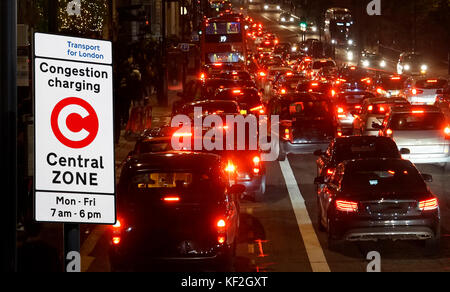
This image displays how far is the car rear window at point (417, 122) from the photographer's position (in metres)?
22.0

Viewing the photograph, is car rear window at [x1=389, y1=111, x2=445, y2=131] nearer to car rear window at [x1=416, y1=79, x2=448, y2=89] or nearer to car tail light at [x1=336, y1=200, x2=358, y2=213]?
car tail light at [x1=336, y1=200, x2=358, y2=213]

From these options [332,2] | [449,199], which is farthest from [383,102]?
[332,2]

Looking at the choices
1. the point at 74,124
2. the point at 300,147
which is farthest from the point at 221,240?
the point at 300,147

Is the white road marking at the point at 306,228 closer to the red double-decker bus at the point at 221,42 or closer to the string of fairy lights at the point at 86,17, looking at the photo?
the string of fairy lights at the point at 86,17

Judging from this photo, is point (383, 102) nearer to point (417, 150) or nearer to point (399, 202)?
point (417, 150)

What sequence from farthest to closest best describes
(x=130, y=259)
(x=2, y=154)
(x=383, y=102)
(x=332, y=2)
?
(x=332, y=2) → (x=383, y=102) → (x=130, y=259) → (x=2, y=154)

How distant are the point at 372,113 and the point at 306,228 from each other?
11446 millimetres

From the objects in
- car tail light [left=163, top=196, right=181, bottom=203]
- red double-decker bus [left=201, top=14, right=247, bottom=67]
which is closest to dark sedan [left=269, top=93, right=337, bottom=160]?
car tail light [left=163, top=196, right=181, bottom=203]

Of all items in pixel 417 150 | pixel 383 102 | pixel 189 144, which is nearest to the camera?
pixel 189 144

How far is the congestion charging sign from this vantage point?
6832mm

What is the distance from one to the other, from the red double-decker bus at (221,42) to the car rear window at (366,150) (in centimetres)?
3957

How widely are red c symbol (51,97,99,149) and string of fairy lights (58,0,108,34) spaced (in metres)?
14.1

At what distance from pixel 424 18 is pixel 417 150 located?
61134 millimetres

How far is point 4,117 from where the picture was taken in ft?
22.1
